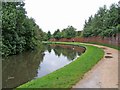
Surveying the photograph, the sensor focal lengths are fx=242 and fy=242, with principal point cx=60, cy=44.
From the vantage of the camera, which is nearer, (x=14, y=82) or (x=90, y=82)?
(x=90, y=82)

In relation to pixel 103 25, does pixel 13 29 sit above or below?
below

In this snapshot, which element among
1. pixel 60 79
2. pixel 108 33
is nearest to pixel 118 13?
pixel 108 33

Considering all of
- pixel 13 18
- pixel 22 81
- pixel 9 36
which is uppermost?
pixel 13 18

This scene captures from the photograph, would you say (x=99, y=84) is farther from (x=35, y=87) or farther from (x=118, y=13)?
(x=118, y=13)

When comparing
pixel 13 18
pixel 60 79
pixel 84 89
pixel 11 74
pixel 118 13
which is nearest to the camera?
pixel 84 89

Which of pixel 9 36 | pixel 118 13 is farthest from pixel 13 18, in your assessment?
pixel 118 13

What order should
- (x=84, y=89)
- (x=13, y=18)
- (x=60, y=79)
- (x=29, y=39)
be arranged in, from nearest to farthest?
1. (x=84, y=89)
2. (x=60, y=79)
3. (x=13, y=18)
4. (x=29, y=39)

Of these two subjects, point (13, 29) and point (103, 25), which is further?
point (103, 25)

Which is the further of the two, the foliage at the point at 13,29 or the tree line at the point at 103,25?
the tree line at the point at 103,25

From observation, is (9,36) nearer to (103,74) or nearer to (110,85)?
(103,74)

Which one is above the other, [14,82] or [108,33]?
[108,33]

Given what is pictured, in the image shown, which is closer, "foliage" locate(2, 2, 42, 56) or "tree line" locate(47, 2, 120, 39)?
"foliage" locate(2, 2, 42, 56)

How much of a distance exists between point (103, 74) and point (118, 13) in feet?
63.7

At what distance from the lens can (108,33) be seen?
1511 inches
